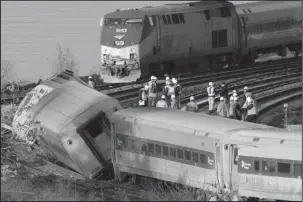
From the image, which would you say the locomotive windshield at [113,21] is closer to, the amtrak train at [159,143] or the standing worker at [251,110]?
the amtrak train at [159,143]

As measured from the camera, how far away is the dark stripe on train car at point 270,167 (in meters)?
20.4

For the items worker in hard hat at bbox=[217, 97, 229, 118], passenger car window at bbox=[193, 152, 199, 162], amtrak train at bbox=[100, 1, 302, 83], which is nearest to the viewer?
passenger car window at bbox=[193, 152, 199, 162]

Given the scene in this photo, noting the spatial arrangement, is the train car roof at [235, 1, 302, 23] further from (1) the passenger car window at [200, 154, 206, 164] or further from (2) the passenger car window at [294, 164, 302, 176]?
(2) the passenger car window at [294, 164, 302, 176]

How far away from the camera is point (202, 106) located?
33562mm

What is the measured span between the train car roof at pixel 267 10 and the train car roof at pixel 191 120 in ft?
72.6

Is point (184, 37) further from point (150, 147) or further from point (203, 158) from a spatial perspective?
point (203, 158)

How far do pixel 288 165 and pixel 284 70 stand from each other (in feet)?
78.6

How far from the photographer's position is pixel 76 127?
24859 millimetres

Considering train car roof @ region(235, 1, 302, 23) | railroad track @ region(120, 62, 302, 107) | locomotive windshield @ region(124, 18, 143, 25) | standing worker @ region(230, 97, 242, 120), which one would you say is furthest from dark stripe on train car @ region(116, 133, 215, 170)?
train car roof @ region(235, 1, 302, 23)

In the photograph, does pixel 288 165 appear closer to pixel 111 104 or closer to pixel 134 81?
pixel 111 104

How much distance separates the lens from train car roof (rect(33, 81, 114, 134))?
82.7 ft

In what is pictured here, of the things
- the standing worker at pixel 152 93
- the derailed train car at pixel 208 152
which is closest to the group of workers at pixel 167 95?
the standing worker at pixel 152 93

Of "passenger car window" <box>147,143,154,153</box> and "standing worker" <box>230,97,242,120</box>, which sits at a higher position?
"standing worker" <box>230,97,242,120</box>

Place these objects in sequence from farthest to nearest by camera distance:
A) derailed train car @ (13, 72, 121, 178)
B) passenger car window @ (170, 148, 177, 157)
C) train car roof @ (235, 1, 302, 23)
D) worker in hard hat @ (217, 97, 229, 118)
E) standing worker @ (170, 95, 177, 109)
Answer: train car roof @ (235, 1, 302, 23) < standing worker @ (170, 95, 177, 109) < worker in hard hat @ (217, 97, 229, 118) < derailed train car @ (13, 72, 121, 178) < passenger car window @ (170, 148, 177, 157)
